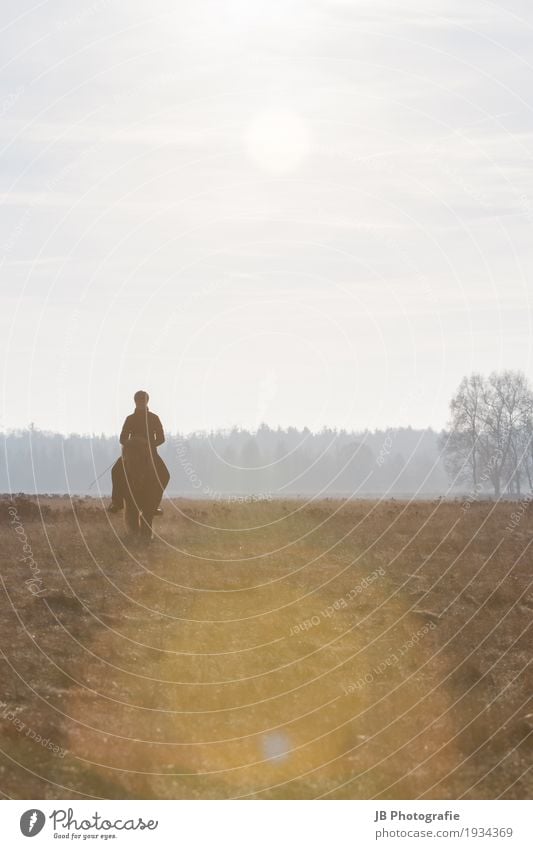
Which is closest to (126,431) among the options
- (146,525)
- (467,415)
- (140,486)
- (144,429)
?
(144,429)

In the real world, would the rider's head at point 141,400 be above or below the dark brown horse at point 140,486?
above

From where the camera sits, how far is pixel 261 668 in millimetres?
15852

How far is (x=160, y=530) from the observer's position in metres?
24.8

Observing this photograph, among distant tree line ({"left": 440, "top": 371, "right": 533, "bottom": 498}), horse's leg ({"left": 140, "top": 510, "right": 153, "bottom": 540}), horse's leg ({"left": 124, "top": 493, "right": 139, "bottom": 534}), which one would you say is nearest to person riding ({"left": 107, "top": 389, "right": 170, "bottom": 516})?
horse's leg ({"left": 140, "top": 510, "right": 153, "bottom": 540})

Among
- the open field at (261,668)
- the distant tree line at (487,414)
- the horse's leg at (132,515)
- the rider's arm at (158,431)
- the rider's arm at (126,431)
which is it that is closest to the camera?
the open field at (261,668)

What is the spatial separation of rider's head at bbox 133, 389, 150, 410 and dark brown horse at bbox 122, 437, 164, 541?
2.49 ft

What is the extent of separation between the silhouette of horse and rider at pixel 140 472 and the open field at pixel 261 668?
65 cm

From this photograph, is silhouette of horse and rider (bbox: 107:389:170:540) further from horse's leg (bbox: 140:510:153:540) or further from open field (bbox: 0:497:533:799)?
open field (bbox: 0:497:533:799)

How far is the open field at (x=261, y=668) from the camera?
41.8 ft

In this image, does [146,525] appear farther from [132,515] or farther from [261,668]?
[261,668]

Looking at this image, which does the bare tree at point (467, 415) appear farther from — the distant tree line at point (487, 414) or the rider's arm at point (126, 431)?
the rider's arm at point (126, 431)

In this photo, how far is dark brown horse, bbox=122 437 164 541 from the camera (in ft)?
76.1

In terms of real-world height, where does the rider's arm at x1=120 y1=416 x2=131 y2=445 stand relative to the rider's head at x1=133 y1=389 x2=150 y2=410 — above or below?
below

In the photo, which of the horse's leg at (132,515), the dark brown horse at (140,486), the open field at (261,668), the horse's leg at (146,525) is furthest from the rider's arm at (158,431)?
the open field at (261,668)
